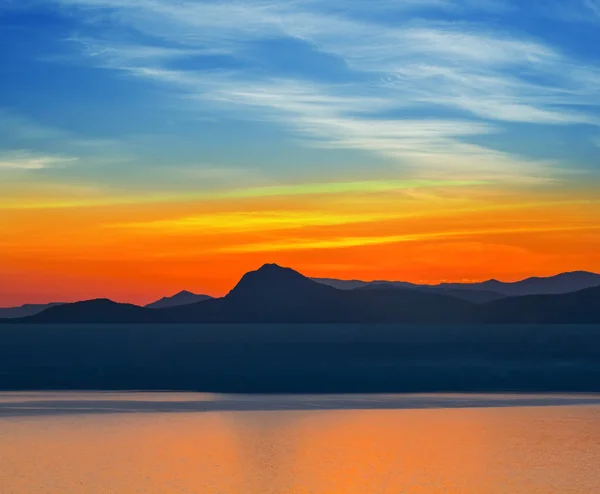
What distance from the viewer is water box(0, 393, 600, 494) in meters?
30.9

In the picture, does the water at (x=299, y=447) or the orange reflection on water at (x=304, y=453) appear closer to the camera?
the orange reflection on water at (x=304, y=453)

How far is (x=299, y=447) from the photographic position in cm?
3891

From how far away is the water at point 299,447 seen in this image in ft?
101

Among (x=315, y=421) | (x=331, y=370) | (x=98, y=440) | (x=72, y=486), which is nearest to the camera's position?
(x=72, y=486)

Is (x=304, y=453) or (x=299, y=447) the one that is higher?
(x=299, y=447)

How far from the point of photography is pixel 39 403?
5747 cm

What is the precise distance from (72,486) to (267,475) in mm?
6214

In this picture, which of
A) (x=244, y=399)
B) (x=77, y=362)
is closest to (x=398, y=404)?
(x=244, y=399)

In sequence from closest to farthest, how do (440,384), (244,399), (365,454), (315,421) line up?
(365,454), (315,421), (244,399), (440,384)

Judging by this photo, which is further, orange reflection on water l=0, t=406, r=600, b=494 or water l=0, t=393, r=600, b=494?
water l=0, t=393, r=600, b=494

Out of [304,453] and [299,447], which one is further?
[299,447]

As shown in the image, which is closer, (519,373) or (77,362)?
(519,373)

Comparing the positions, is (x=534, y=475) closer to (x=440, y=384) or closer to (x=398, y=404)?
(x=398, y=404)

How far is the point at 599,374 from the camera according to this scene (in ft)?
284
